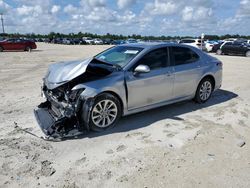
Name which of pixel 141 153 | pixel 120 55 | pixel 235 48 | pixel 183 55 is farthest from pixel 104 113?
pixel 235 48

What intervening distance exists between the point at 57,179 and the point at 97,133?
150 cm

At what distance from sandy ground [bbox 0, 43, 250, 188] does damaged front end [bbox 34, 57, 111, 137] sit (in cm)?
23

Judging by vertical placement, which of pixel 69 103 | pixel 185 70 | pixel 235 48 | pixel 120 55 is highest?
pixel 120 55

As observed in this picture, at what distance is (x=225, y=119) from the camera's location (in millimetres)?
5676

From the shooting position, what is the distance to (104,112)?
4848mm

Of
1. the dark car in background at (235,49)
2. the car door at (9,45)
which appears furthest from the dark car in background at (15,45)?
the dark car in background at (235,49)

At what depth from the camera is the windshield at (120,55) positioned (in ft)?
17.7

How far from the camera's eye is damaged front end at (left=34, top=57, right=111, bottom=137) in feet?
14.8

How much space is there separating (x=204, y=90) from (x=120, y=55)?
2.47 m

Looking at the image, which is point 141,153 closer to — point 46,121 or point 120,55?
point 46,121

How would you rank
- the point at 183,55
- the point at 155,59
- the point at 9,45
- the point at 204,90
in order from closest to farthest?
the point at 155,59, the point at 183,55, the point at 204,90, the point at 9,45

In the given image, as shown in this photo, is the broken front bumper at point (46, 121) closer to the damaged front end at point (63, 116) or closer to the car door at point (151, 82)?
the damaged front end at point (63, 116)

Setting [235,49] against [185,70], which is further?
[235,49]

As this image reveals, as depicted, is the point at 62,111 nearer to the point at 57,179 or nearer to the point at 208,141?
the point at 57,179
